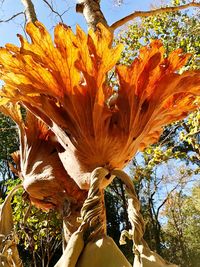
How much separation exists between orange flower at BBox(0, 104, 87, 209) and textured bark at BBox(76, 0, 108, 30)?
58cm

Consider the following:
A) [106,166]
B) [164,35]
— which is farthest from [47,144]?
[164,35]

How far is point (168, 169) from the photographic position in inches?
444

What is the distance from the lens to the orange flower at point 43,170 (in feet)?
2.81

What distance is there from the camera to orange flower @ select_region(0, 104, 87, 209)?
86 centimetres

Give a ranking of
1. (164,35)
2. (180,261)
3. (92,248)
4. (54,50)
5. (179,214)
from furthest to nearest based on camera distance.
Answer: (179,214)
(180,261)
(164,35)
(54,50)
(92,248)

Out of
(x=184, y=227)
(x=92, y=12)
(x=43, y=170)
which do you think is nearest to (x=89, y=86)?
(x=43, y=170)

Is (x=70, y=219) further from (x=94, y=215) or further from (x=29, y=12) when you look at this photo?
(x=29, y=12)

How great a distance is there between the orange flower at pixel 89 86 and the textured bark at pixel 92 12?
637 millimetres

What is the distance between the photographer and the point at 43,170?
0.87 m

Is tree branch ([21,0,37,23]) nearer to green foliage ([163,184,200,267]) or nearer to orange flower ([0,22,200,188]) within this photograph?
orange flower ([0,22,200,188])

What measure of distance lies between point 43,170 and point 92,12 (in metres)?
0.80

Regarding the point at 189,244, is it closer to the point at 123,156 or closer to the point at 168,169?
the point at 168,169

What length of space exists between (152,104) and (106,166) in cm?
17

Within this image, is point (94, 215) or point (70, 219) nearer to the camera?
point (94, 215)
